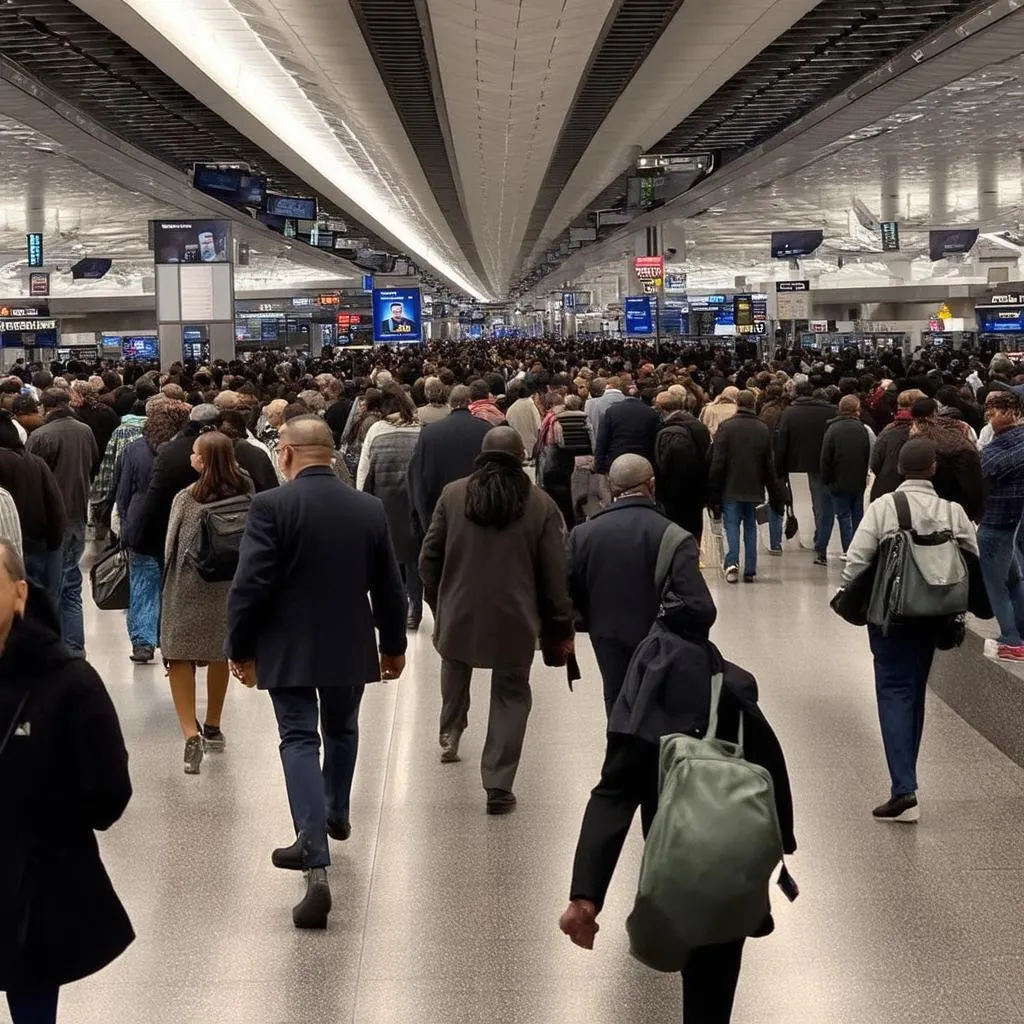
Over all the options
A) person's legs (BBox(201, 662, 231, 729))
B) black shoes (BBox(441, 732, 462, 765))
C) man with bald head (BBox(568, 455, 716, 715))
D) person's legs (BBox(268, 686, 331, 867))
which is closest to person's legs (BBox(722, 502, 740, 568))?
black shoes (BBox(441, 732, 462, 765))

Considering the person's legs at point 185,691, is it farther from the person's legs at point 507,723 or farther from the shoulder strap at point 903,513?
the shoulder strap at point 903,513

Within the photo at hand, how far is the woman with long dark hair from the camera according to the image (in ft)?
25.7

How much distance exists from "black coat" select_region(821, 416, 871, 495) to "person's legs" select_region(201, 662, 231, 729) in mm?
6894

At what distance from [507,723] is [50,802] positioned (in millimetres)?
3756

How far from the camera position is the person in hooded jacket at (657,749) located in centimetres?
441

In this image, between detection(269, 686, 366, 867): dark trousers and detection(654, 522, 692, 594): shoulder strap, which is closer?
detection(654, 522, 692, 594): shoulder strap

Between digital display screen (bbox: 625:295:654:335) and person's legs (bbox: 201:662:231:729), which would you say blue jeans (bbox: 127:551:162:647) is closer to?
person's legs (bbox: 201:662:231:729)

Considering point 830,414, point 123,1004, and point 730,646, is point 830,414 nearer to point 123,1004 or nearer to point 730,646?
point 730,646

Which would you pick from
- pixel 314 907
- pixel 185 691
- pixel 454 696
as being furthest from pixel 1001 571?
pixel 314 907

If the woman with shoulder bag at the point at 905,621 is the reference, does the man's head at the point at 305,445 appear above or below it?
above

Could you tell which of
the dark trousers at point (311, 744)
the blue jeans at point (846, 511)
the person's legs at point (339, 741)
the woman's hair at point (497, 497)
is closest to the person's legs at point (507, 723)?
the woman's hair at point (497, 497)

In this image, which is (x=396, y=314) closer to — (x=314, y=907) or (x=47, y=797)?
(x=314, y=907)

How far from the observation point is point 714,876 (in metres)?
4.09

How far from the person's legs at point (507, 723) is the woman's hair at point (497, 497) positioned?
692 millimetres
